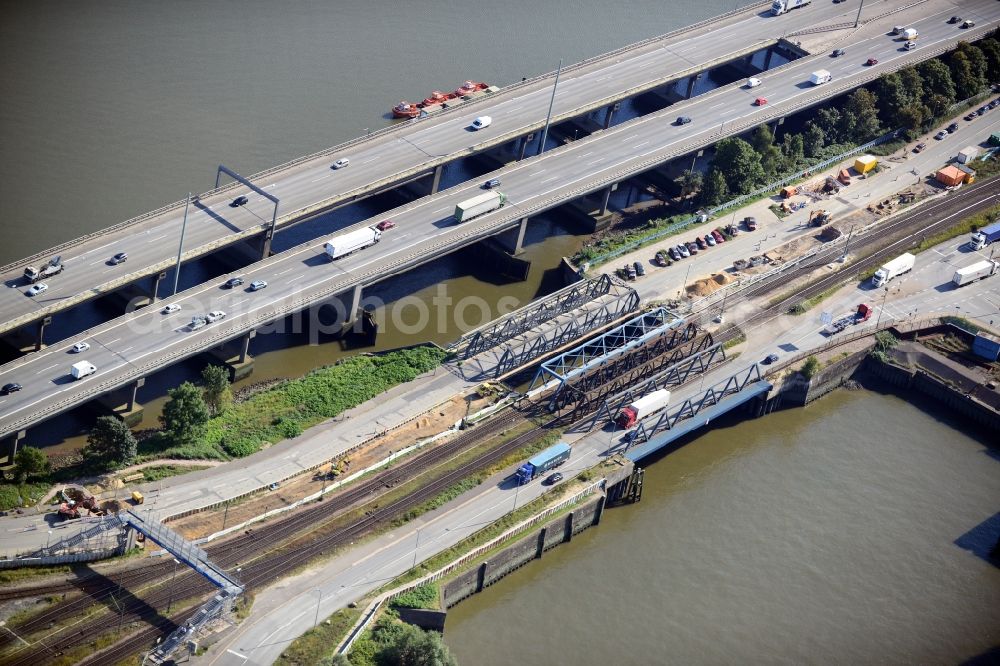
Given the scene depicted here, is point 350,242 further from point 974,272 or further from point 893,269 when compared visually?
point 974,272

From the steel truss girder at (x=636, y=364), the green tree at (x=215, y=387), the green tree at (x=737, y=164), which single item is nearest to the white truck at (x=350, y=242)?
the green tree at (x=215, y=387)

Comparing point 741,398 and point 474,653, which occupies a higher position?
point 741,398

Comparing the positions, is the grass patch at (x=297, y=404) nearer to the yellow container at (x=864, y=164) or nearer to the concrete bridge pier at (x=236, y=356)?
the concrete bridge pier at (x=236, y=356)

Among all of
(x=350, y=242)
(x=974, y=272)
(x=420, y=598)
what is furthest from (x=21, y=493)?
(x=974, y=272)

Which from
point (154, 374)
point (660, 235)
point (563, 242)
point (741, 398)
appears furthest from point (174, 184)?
point (741, 398)

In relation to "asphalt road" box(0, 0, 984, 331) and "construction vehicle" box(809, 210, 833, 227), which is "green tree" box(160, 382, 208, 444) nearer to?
"asphalt road" box(0, 0, 984, 331)

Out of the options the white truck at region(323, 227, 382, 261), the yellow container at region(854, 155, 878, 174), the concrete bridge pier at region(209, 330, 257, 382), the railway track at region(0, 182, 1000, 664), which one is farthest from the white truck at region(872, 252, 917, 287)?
the concrete bridge pier at region(209, 330, 257, 382)

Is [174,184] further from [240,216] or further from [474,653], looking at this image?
[474,653]
